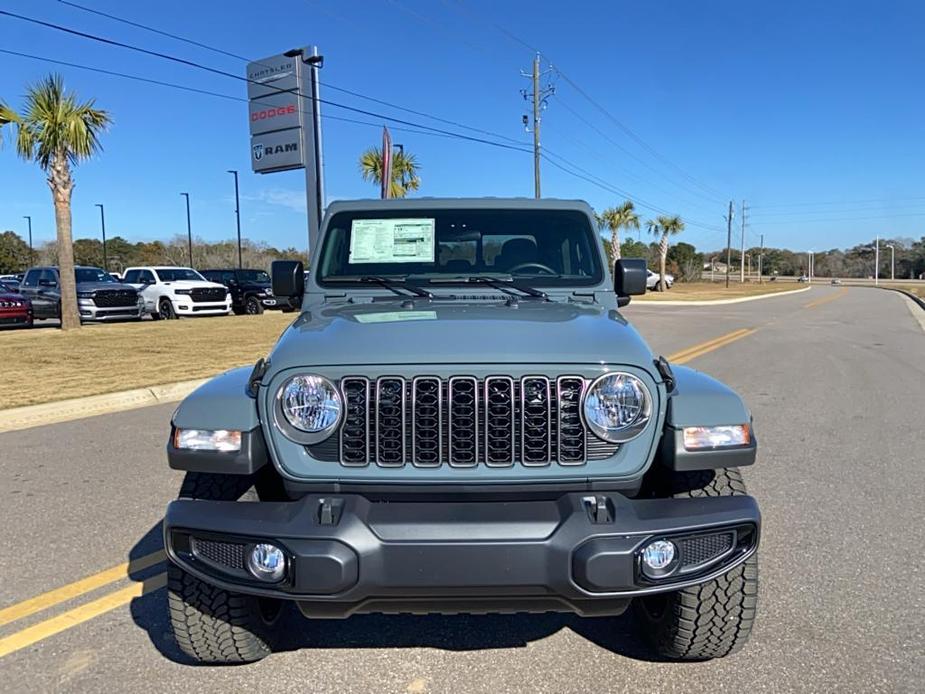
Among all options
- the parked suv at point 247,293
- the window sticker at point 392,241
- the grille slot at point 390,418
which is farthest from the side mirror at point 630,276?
the parked suv at point 247,293

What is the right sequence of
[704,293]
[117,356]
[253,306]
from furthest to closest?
[704,293]
[253,306]
[117,356]

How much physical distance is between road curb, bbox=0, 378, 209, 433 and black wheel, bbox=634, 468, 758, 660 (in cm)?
687

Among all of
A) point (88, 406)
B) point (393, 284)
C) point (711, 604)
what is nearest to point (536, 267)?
point (393, 284)

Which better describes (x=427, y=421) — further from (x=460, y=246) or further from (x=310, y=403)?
(x=460, y=246)

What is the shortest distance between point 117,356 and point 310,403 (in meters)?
11.4

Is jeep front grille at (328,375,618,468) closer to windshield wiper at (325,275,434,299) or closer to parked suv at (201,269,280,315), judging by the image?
windshield wiper at (325,275,434,299)

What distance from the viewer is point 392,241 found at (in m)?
4.02

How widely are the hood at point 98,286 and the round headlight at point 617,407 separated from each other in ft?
71.1

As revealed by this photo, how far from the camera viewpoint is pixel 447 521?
230 centimetres

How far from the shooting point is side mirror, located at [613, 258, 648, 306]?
4059mm

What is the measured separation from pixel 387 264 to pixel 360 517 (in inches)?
76.2

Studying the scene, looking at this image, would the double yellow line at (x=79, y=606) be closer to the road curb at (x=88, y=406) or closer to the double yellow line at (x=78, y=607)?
the double yellow line at (x=78, y=607)

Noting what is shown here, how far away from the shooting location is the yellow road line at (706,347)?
1252 cm

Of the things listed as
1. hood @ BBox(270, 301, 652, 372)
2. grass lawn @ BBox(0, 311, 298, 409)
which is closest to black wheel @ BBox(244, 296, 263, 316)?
grass lawn @ BBox(0, 311, 298, 409)
